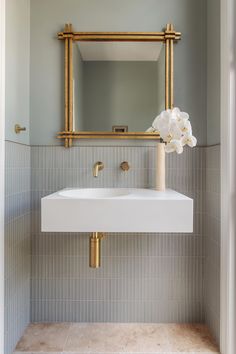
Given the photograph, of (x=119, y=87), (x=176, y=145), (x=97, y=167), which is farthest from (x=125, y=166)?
(x=119, y=87)

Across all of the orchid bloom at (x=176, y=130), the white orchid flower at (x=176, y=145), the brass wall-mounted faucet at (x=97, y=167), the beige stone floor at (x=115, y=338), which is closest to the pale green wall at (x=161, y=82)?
the orchid bloom at (x=176, y=130)

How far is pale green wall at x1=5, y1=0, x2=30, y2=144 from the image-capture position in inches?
59.9

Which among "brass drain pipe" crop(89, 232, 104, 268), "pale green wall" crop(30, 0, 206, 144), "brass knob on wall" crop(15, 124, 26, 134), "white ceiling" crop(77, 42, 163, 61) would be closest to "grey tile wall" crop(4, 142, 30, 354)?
"brass knob on wall" crop(15, 124, 26, 134)

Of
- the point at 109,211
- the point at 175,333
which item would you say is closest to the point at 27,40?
the point at 109,211

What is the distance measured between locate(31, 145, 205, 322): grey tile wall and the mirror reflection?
0.18 meters

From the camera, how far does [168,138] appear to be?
1632 mm

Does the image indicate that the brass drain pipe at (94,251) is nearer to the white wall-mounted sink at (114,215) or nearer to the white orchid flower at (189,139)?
the white wall-mounted sink at (114,215)

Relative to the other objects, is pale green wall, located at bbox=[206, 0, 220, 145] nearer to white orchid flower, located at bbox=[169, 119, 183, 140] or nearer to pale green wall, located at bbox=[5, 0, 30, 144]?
white orchid flower, located at bbox=[169, 119, 183, 140]

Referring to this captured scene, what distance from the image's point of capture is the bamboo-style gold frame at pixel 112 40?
6.00ft

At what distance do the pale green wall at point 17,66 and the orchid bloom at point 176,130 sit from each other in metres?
0.80

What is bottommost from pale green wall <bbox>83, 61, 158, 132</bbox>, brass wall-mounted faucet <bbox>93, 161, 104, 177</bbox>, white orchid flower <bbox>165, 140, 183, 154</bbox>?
brass wall-mounted faucet <bbox>93, 161, 104, 177</bbox>

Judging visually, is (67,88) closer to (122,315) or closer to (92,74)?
(92,74)

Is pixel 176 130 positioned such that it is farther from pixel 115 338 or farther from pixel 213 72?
pixel 115 338

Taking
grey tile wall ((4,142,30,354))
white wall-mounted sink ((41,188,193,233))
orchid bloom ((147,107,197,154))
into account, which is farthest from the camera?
orchid bloom ((147,107,197,154))
